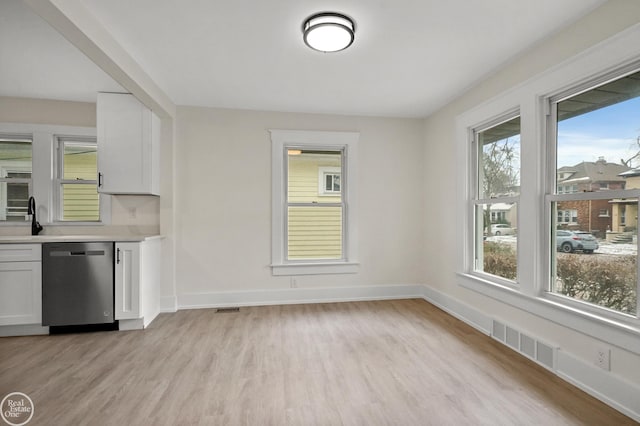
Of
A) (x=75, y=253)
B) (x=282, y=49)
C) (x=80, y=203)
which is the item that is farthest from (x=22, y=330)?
(x=282, y=49)

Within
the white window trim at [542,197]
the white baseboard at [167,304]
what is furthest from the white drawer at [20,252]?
the white window trim at [542,197]

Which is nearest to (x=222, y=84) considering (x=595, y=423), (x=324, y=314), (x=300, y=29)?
(x=300, y=29)

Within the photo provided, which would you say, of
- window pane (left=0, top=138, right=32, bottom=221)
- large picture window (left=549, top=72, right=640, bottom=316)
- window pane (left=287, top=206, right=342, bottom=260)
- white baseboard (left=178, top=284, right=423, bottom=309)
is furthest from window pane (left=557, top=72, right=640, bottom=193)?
window pane (left=0, top=138, right=32, bottom=221)

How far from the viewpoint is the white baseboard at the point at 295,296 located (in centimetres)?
392

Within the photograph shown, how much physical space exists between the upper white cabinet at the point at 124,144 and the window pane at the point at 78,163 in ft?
2.16

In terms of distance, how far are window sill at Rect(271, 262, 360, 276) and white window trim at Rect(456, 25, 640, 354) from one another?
61.5 inches

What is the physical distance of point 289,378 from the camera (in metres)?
2.26

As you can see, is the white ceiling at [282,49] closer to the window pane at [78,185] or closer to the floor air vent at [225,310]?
the window pane at [78,185]

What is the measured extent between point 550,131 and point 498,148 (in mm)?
650

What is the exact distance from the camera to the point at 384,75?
120 inches

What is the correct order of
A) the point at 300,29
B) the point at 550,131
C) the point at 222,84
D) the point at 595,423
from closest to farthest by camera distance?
the point at 595,423
the point at 300,29
the point at 550,131
the point at 222,84

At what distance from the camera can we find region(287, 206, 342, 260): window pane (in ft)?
13.9

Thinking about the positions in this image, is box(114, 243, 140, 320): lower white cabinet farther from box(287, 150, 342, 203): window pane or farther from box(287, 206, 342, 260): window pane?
box(287, 150, 342, 203): window pane

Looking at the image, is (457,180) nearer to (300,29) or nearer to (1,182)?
(300,29)
